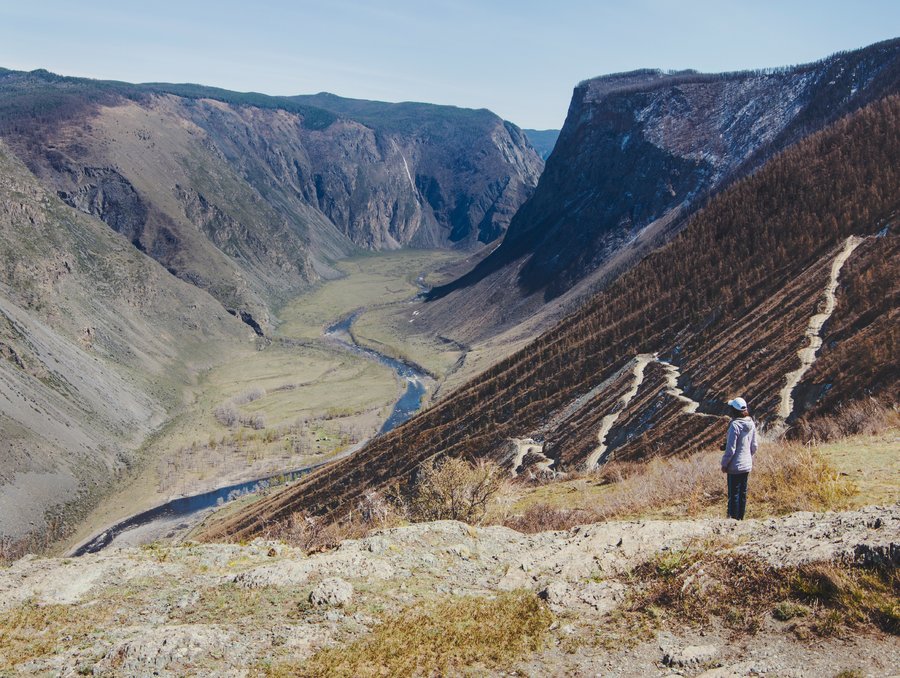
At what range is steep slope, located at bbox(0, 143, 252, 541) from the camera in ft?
223

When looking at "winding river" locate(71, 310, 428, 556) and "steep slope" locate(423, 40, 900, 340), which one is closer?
"winding river" locate(71, 310, 428, 556)

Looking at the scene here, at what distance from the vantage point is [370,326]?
156 m

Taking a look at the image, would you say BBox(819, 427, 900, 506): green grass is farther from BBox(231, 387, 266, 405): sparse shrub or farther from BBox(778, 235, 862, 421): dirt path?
BBox(231, 387, 266, 405): sparse shrub

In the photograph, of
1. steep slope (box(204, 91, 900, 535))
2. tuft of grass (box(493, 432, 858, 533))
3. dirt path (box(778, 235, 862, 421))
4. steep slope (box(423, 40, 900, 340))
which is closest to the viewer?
tuft of grass (box(493, 432, 858, 533))

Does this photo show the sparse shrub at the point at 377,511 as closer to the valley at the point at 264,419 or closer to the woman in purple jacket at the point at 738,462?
the woman in purple jacket at the point at 738,462

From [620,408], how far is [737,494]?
24.6 metres

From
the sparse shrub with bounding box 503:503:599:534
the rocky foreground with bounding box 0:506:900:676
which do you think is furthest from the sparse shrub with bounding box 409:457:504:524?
the rocky foreground with bounding box 0:506:900:676

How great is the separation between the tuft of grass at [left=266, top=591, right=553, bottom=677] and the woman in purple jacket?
426 cm

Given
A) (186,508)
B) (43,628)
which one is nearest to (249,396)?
(186,508)

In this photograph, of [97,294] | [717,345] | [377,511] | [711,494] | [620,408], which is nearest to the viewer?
[711,494]

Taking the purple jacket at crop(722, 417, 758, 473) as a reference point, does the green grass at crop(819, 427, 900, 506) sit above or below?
below

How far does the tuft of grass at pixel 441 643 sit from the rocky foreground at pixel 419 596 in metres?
0.21

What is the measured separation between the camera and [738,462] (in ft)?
37.5

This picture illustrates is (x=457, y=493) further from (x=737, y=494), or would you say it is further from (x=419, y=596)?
(x=737, y=494)
